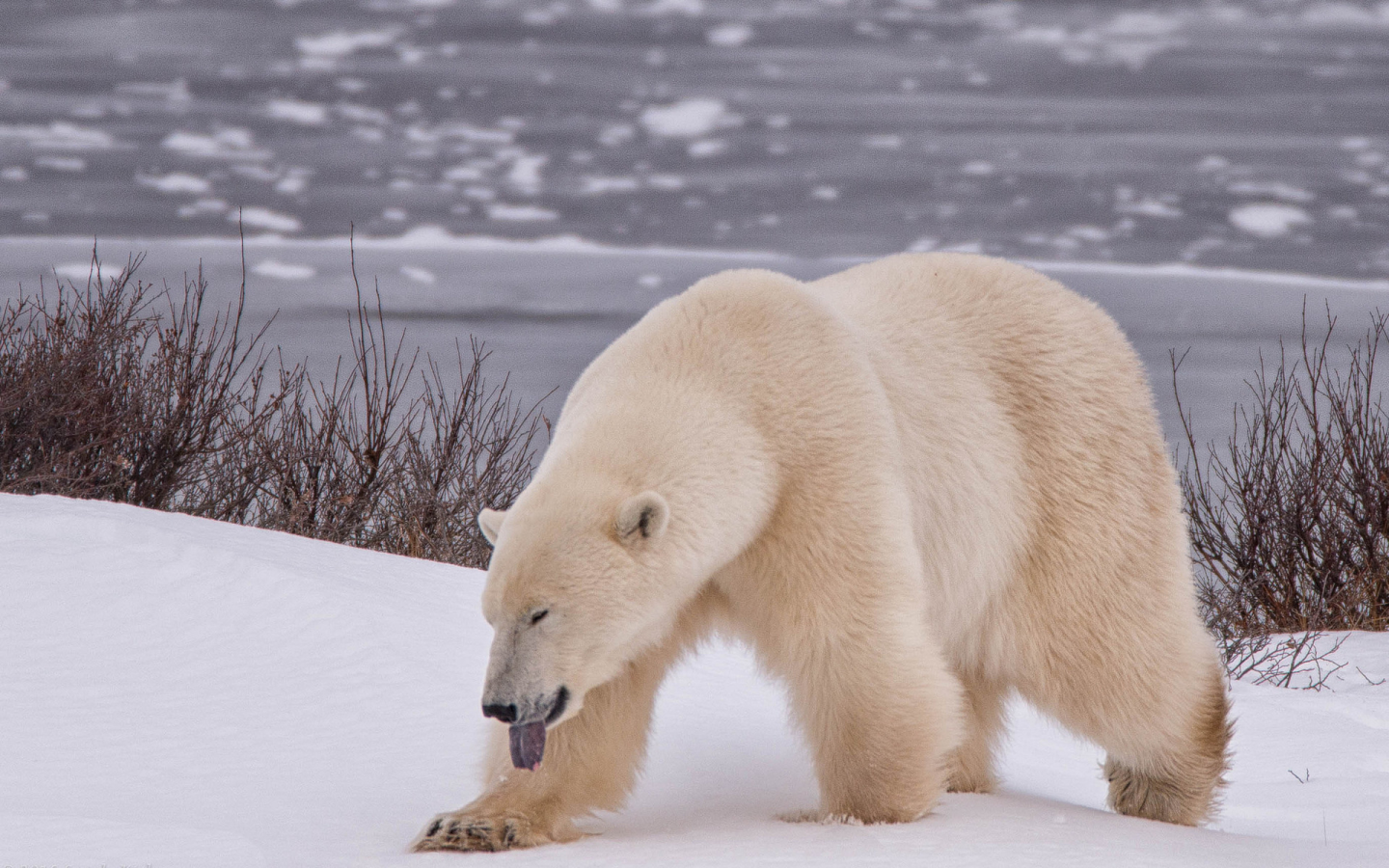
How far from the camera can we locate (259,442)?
10156 mm

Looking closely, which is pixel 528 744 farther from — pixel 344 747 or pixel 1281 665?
pixel 1281 665

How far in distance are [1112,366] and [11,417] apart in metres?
7.95

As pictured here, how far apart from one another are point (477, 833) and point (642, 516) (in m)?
0.81

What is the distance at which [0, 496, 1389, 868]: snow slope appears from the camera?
2.69m

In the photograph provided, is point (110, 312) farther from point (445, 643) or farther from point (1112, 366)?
point (1112, 366)

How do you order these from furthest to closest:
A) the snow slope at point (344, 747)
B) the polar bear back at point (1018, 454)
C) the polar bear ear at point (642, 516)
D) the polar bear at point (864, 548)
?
the polar bear back at point (1018, 454)
the snow slope at point (344, 747)
the polar bear at point (864, 548)
the polar bear ear at point (642, 516)

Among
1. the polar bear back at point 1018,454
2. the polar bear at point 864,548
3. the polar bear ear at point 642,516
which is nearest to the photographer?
the polar bear ear at point 642,516

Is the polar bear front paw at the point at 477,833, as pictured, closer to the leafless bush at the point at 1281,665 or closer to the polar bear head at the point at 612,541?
the polar bear head at the point at 612,541

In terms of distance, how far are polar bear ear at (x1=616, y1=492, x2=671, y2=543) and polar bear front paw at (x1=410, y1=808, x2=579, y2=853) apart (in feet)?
2.43

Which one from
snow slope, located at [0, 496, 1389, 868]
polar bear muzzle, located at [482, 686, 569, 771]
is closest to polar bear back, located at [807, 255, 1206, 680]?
snow slope, located at [0, 496, 1389, 868]

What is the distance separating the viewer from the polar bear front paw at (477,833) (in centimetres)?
271

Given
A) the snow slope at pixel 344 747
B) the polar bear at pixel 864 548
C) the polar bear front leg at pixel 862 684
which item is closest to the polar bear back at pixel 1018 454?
the polar bear at pixel 864 548

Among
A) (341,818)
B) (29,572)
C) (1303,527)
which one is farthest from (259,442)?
(1303,527)

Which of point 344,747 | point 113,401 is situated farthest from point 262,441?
point 344,747
